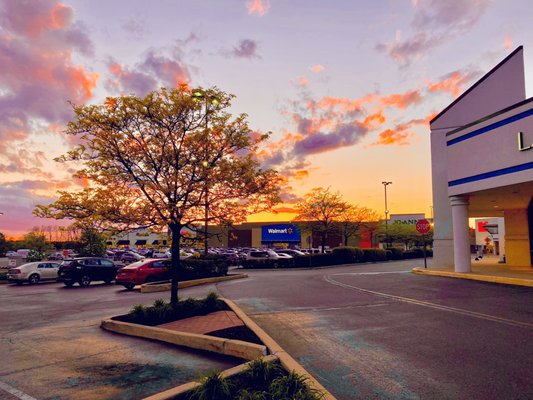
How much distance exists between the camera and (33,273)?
25047 millimetres

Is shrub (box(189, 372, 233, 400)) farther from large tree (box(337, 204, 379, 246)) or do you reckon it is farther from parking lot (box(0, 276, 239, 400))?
large tree (box(337, 204, 379, 246))

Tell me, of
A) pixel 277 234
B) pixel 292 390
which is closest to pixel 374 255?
pixel 292 390

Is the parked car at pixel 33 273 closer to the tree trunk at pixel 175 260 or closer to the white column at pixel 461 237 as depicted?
the tree trunk at pixel 175 260

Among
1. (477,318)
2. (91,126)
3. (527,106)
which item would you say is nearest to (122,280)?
(91,126)

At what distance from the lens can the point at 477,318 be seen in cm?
963

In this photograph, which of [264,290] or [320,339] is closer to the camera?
[320,339]

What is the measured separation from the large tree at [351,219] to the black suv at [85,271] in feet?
111

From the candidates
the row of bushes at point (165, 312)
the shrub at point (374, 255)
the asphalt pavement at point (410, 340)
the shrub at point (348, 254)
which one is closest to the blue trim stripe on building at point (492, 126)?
the asphalt pavement at point (410, 340)

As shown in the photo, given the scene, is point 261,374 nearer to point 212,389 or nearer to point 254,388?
point 254,388

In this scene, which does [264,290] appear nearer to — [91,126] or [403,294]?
[403,294]

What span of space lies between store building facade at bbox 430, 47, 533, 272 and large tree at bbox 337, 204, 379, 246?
2503cm

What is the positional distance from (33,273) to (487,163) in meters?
26.9

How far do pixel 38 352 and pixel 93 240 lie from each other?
33.7 m

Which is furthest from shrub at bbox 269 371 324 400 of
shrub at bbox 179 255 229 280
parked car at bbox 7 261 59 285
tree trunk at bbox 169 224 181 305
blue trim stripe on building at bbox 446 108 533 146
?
parked car at bbox 7 261 59 285
